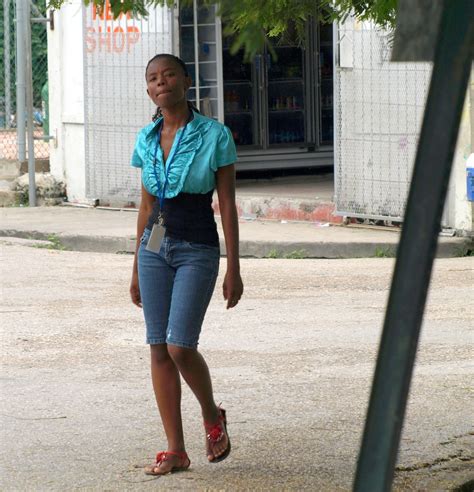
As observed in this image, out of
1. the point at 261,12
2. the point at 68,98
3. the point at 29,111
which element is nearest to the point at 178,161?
the point at 261,12

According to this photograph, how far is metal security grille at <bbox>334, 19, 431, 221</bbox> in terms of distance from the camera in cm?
1316

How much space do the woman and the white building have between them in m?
4.88

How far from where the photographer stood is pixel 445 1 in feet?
8.09

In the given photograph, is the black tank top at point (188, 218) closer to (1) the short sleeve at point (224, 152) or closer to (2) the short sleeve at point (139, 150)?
(1) the short sleeve at point (224, 152)

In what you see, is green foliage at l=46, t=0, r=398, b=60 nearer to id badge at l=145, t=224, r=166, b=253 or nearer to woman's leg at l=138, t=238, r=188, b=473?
id badge at l=145, t=224, r=166, b=253

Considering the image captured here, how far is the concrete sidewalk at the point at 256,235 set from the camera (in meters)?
12.7

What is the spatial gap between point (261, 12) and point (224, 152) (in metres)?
1.36

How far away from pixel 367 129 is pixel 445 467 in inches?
327

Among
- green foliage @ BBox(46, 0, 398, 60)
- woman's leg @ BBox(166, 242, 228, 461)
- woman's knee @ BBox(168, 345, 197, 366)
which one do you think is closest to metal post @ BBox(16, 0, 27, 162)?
green foliage @ BBox(46, 0, 398, 60)

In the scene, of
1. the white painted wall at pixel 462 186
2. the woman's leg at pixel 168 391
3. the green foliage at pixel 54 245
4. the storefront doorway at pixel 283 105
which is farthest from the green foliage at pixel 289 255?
the woman's leg at pixel 168 391

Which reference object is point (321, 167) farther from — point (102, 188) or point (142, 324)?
point (142, 324)

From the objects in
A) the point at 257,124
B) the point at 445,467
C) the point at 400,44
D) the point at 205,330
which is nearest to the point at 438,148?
the point at 400,44

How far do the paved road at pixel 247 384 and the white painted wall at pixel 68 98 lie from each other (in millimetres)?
4934

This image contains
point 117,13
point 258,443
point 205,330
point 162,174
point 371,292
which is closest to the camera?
point 117,13
